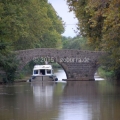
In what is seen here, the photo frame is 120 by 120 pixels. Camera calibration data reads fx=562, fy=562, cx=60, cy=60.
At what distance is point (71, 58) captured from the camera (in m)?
59.1

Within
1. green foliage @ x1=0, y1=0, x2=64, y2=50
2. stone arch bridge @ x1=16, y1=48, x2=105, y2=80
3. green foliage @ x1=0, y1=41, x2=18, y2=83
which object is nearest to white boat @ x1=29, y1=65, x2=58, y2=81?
stone arch bridge @ x1=16, y1=48, x2=105, y2=80

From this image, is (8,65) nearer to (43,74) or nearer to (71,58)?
(43,74)

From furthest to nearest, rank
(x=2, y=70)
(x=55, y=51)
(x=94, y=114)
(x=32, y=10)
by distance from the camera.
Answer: (x=32, y=10), (x=55, y=51), (x=2, y=70), (x=94, y=114)

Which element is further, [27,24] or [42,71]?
[42,71]

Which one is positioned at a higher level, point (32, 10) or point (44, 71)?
point (32, 10)

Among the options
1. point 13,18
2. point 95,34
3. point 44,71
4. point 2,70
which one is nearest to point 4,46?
point 13,18

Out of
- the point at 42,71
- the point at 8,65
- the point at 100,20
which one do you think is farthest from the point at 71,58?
the point at 100,20

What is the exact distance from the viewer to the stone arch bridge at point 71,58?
57.6 m

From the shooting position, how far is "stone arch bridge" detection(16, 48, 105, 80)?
57594 mm

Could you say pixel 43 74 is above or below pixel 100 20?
below

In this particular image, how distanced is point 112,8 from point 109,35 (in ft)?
13.6

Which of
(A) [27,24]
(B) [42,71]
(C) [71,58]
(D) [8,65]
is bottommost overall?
(B) [42,71]

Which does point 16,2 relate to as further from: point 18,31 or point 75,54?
point 75,54

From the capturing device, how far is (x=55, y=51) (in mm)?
58438
